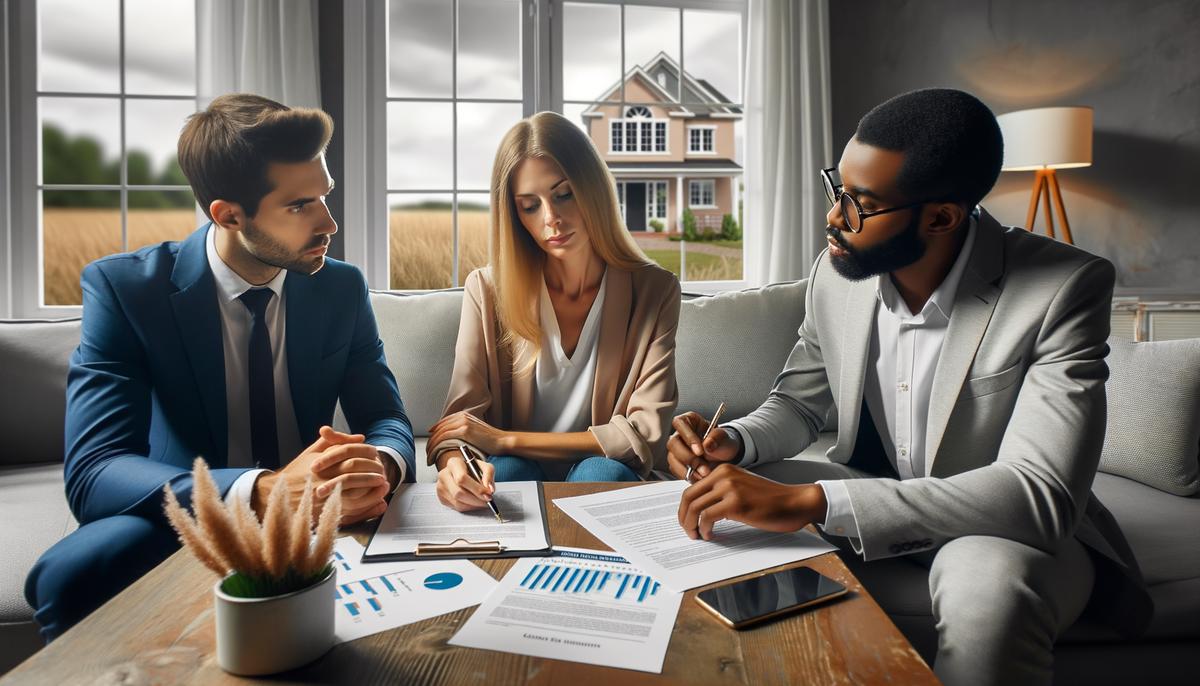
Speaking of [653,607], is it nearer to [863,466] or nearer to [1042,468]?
[1042,468]

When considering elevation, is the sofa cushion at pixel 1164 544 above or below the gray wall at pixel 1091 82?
below

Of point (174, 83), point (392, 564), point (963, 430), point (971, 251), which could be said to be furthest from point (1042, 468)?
point (174, 83)

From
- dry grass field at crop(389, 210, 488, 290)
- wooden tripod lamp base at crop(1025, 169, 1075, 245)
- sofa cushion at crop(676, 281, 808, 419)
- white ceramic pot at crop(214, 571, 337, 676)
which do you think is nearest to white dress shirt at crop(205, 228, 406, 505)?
white ceramic pot at crop(214, 571, 337, 676)

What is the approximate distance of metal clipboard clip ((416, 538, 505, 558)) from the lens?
928 mm

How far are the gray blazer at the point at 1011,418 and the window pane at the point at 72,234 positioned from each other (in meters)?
3.16

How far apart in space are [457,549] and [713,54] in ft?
11.0

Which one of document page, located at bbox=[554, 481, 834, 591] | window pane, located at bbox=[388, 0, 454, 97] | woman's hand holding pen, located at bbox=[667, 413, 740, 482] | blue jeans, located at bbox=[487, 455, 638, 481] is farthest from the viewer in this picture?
window pane, located at bbox=[388, 0, 454, 97]

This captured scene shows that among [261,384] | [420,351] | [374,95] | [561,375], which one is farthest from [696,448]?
[374,95]

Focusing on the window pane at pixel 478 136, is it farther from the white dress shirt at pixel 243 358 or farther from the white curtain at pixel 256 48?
the white dress shirt at pixel 243 358

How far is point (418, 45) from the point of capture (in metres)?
3.45

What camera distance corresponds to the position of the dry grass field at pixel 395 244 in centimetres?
324

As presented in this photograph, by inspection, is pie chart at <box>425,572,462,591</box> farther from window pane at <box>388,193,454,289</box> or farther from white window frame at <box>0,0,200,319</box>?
white window frame at <box>0,0,200,319</box>

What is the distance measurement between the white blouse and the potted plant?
3.63 feet

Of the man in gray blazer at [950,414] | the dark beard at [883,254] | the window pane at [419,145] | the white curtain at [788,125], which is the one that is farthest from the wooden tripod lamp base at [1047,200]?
the window pane at [419,145]
